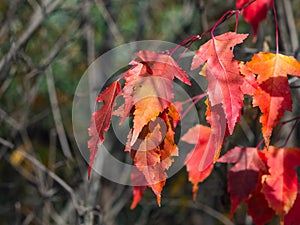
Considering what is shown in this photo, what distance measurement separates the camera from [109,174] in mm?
2070

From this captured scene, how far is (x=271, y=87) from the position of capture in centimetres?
88

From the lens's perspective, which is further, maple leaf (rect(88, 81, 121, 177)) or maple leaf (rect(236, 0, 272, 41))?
maple leaf (rect(236, 0, 272, 41))

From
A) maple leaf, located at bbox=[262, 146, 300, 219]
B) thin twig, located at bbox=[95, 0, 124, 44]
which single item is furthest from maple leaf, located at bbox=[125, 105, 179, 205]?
thin twig, located at bbox=[95, 0, 124, 44]

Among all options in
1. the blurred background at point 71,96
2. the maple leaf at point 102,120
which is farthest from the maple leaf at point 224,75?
the blurred background at point 71,96

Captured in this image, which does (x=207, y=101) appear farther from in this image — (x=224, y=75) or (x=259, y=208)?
(x=259, y=208)

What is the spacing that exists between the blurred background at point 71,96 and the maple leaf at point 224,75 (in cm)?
46

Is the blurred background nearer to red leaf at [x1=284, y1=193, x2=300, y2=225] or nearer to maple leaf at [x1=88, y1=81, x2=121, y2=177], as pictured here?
red leaf at [x1=284, y1=193, x2=300, y2=225]

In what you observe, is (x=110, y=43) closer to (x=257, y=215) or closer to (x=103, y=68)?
(x=103, y=68)

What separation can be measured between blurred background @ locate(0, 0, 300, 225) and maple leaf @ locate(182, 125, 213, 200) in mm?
250

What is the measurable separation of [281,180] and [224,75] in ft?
0.99

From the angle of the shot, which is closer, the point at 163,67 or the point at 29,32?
the point at 163,67

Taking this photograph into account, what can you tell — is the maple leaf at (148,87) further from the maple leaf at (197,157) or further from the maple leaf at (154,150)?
the maple leaf at (197,157)

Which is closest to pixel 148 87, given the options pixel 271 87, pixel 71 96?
pixel 271 87

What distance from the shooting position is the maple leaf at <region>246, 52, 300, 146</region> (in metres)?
0.86
